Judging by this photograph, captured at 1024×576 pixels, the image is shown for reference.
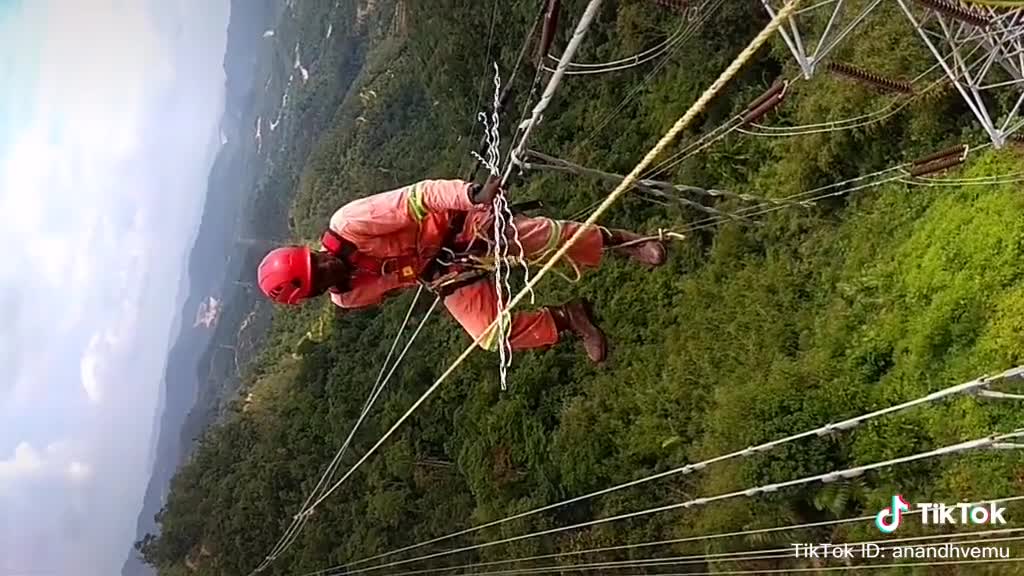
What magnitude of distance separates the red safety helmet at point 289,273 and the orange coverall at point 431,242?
223mm

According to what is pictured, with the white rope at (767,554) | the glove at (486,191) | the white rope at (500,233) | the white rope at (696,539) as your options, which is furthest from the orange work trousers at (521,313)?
the white rope at (767,554)

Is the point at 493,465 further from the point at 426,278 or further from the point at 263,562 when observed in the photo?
the point at 426,278

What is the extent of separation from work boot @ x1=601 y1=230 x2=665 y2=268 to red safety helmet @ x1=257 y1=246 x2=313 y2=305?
1.32 meters

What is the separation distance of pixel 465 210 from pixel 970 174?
359 centimetres

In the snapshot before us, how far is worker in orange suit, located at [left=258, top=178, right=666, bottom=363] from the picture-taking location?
11.7 feet

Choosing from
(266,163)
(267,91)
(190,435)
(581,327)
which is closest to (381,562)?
(581,327)

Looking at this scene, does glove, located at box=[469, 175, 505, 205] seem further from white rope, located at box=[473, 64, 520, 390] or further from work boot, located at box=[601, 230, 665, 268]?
work boot, located at box=[601, 230, 665, 268]

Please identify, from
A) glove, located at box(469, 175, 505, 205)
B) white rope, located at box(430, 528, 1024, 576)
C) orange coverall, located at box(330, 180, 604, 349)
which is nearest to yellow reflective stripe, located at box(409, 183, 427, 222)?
orange coverall, located at box(330, 180, 604, 349)

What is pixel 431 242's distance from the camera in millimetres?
3748

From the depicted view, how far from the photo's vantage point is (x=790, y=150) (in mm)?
7074

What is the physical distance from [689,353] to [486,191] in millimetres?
4515

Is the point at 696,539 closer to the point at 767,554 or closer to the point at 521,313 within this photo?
the point at 767,554

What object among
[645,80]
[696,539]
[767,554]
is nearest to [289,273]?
[767,554]

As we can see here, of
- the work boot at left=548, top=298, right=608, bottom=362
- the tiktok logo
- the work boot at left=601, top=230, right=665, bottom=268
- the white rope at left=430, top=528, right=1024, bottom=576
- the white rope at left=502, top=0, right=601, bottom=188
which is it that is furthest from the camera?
the tiktok logo
